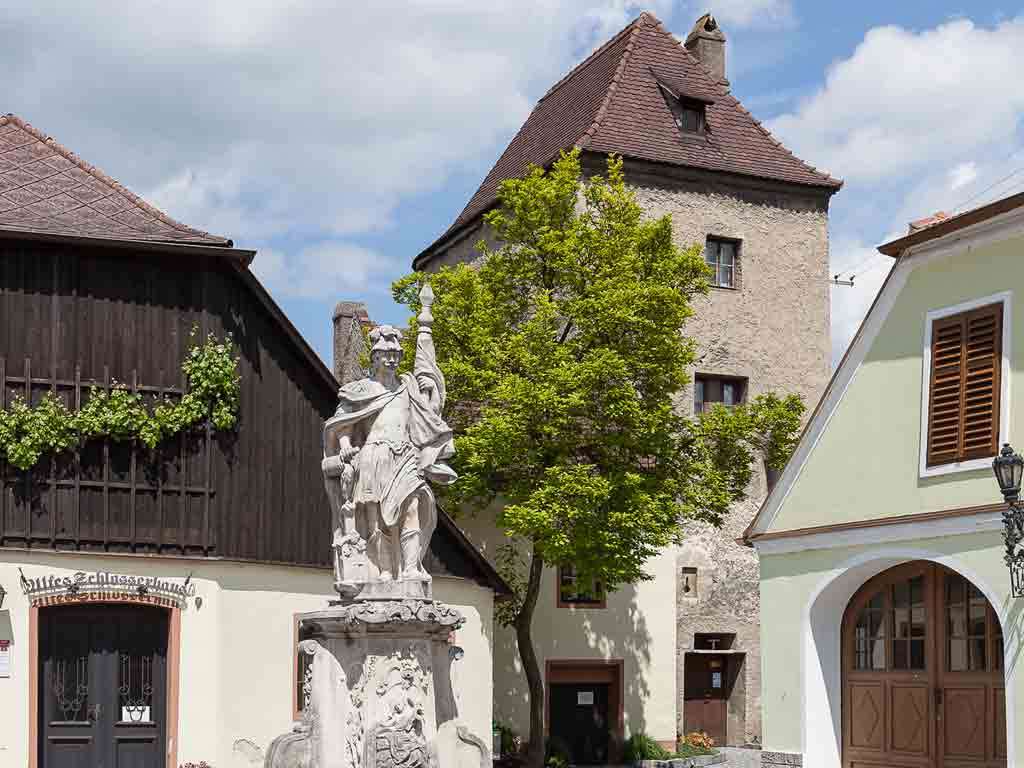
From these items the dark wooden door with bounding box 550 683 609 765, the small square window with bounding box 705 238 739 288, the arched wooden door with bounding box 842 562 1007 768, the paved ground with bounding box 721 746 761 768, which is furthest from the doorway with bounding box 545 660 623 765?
the arched wooden door with bounding box 842 562 1007 768

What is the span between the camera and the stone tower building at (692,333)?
96.0 feet

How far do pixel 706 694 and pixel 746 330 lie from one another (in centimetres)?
755

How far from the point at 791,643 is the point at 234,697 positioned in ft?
23.8

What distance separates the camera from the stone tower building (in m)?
29.3

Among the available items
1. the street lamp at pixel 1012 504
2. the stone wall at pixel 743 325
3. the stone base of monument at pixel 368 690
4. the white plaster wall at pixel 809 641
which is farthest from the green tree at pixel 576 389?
the stone base of monument at pixel 368 690

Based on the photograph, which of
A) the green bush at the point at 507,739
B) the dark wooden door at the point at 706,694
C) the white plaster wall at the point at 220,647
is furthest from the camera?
the dark wooden door at the point at 706,694

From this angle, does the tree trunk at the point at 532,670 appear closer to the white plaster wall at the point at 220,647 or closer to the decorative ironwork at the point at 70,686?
the white plaster wall at the point at 220,647

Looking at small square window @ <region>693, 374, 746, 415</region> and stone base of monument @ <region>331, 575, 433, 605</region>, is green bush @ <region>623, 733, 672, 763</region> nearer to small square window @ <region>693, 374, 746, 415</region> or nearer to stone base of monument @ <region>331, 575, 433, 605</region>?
small square window @ <region>693, 374, 746, 415</region>

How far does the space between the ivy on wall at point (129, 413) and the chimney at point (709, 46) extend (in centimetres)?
1927

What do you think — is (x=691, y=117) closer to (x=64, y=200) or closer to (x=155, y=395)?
(x=64, y=200)

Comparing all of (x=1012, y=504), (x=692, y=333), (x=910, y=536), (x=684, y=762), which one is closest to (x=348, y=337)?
(x=692, y=333)

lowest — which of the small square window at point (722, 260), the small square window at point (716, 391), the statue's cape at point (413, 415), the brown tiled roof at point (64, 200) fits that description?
the statue's cape at point (413, 415)

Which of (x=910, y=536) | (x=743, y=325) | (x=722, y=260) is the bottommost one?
(x=910, y=536)

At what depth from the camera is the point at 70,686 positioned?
19.5 metres
